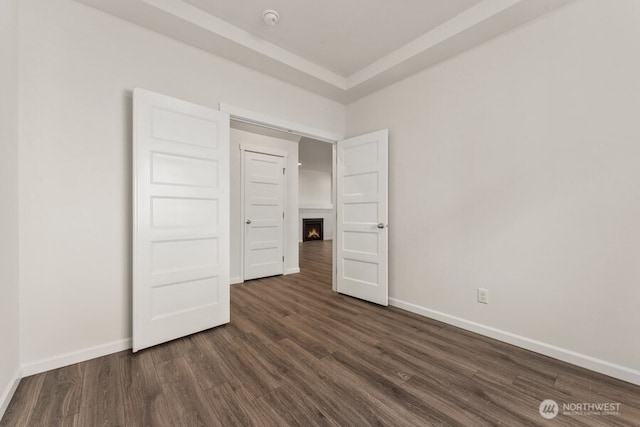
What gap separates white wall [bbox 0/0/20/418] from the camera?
1.47 m

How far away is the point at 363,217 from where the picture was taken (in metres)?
3.32

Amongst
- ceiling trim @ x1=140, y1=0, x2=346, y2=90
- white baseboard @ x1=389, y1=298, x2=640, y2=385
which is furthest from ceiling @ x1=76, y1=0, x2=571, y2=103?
white baseboard @ x1=389, y1=298, x2=640, y2=385

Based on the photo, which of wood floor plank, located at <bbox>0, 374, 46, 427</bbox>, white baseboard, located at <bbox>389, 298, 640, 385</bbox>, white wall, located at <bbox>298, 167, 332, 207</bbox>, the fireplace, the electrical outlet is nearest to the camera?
wood floor plank, located at <bbox>0, 374, 46, 427</bbox>

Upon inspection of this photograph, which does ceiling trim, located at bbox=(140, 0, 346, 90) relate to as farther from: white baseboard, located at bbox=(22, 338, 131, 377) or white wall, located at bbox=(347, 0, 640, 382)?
white baseboard, located at bbox=(22, 338, 131, 377)

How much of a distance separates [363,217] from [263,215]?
1919mm

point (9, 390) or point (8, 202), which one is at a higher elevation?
point (8, 202)

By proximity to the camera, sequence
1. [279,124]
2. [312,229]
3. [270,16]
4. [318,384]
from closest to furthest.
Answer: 1. [318,384]
2. [270,16]
3. [279,124]
4. [312,229]

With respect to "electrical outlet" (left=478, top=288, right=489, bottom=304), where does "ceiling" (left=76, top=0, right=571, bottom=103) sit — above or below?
above

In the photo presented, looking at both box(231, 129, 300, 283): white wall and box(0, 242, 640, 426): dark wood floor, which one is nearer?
box(0, 242, 640, 426): dark wood floor


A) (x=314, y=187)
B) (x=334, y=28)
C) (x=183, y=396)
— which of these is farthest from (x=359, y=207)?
(x=314, y=187)

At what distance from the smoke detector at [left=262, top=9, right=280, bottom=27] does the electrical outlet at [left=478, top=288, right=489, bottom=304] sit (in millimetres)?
3002

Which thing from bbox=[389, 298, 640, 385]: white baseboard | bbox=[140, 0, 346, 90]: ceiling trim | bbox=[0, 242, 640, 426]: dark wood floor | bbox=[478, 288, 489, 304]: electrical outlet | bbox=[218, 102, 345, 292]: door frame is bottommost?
bbox=[0, 242, 640, 426]: dark wood floor

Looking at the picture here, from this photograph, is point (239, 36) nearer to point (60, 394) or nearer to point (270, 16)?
point (270, 16)

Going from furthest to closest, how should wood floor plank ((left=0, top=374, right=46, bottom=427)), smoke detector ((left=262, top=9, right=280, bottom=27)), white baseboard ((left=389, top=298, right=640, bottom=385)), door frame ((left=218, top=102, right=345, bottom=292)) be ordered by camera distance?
door frame ((left=218, top=102, right=345, bottom=292)) < smoke detector ((left=262, top=9, right=280, bottom=27)) < white baseboard ((left=389, top=298, right=640, bottom=385)) < wood floor plank ((left=0, top=374, right=46, bottom=427))
